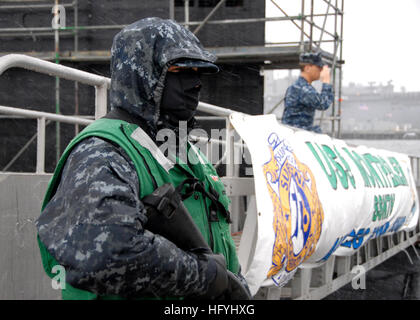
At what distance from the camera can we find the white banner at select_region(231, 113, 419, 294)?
3123 mm

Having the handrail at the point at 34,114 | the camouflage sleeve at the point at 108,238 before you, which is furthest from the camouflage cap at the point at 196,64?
the handrail at the point at 34,114

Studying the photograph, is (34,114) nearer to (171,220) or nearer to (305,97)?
(305,97)

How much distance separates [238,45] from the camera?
8445 millimetres

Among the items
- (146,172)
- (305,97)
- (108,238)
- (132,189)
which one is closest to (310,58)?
(305,97)

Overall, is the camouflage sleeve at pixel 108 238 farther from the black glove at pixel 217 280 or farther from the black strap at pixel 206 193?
the black strap at pixel 206 193

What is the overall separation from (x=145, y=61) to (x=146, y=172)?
337mm

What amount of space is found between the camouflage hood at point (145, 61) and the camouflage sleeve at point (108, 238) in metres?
0.23

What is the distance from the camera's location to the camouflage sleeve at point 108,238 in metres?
1.29

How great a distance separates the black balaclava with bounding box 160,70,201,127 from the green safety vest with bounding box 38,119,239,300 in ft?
0.40

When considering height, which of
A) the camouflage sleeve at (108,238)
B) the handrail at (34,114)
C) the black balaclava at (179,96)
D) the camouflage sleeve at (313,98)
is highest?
the camouflage sleeve at (313,98)

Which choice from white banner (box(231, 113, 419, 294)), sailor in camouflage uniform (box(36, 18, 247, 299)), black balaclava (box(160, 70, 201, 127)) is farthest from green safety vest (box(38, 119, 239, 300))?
white banner (box(231, 113, 419, 294))

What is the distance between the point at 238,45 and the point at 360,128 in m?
30.7
